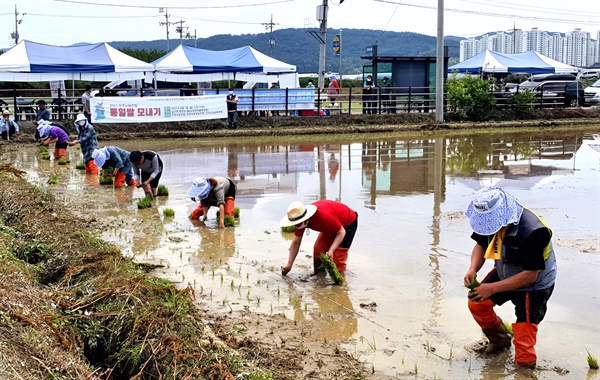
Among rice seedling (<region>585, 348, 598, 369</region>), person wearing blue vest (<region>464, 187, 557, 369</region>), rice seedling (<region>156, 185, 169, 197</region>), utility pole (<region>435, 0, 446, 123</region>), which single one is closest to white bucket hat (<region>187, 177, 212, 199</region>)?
rice seedling (<region>156, 185, 169, 197</region>)

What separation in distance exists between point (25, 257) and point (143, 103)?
18771 mm

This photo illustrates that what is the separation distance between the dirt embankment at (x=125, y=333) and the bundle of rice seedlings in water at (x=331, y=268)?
1.14 metres

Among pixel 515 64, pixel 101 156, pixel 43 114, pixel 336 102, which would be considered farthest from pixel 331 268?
pixel 515 64

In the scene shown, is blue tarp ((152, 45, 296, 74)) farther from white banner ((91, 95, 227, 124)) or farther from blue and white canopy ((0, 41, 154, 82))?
white banner ((91, 95, 227, 124))

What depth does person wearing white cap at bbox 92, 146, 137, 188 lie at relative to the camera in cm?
1470

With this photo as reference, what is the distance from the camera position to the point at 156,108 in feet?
89.0

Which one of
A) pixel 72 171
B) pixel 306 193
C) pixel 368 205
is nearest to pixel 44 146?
pixel 72 171

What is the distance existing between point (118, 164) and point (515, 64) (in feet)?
107

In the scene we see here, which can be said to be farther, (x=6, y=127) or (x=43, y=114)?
(x=43, y=114)

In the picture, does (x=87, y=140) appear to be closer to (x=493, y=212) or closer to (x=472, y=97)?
(x=493, y=212)

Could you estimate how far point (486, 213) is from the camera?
18.7 ft

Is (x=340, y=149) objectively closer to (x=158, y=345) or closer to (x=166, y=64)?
(x=166, y=64)

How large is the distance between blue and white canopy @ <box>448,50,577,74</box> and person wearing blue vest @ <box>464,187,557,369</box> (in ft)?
123

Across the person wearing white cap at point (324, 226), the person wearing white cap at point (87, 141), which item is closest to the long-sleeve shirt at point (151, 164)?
the person wearing white cap at point (87, 141)
